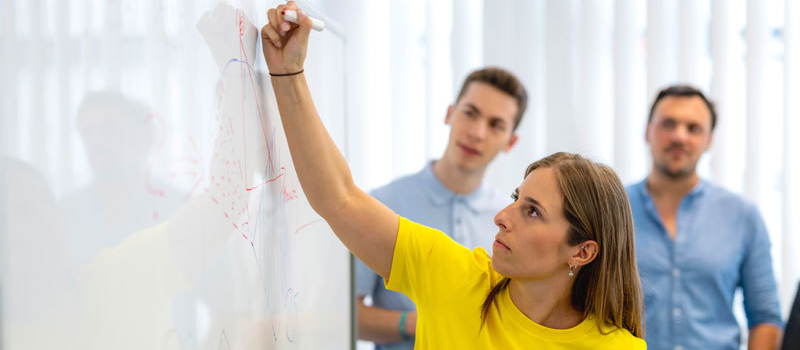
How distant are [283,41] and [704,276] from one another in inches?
57.2

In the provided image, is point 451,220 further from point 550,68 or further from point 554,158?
point 550,68

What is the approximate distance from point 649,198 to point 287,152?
4.24ft

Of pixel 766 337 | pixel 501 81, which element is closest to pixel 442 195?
pixel 501 81

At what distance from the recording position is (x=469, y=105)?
5.98 ft

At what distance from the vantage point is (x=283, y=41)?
41.3 inches

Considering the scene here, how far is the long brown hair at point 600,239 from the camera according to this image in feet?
3.80

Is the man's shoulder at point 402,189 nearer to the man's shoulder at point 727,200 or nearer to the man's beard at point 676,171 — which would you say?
the man's beard at point 676,171

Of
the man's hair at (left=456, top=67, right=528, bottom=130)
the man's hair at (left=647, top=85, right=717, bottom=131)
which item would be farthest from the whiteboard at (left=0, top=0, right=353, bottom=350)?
the man's hair at (left=647, top=85, right=717, bottom=131)

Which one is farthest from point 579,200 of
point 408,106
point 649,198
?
point 408,106

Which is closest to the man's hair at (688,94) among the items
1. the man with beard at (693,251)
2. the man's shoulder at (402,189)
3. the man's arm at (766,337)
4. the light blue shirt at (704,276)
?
the man with beard at (693,251)

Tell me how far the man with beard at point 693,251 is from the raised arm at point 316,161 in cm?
107

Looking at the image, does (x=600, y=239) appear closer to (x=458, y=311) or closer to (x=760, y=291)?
(x=458, y=311)

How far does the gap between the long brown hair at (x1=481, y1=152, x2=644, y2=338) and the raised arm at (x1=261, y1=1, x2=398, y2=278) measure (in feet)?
0.74

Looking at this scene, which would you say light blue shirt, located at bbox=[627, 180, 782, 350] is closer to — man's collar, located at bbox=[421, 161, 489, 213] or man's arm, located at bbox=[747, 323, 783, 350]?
man's arm, located at bbox=[747, 323, 783, 350]
